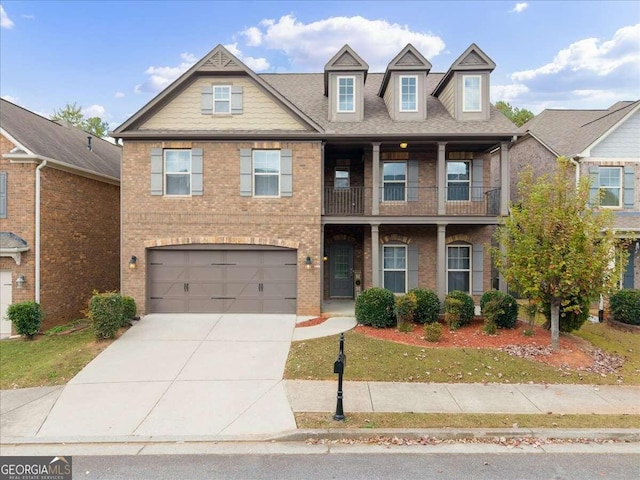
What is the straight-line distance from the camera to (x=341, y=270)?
14445 millimetres

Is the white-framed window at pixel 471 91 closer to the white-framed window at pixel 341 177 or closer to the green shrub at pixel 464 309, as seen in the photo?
the white-framed window at pixel 341 177

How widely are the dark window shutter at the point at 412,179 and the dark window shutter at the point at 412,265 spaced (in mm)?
1862

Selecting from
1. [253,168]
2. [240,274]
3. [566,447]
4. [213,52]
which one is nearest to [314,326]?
[240,274]

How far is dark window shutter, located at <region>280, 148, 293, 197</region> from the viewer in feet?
38.9

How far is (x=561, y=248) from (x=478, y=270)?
17.9 ft

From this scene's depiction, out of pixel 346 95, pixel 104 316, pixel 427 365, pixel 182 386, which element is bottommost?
pixel 182 386

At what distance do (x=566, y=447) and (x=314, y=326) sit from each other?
678 centimetres

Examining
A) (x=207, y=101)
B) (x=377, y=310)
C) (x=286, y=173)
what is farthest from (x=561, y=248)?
(x=207, y=101)

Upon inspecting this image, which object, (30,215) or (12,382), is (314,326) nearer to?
(12,382)

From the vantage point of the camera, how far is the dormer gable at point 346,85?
1272 centimetres

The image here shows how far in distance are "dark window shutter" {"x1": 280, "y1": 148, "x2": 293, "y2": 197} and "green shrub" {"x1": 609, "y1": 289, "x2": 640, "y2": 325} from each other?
11.2 metres

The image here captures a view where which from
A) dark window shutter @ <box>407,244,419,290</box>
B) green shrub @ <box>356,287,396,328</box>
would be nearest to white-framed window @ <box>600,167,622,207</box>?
dark window shutter @ <box>407,244,419,290</box>

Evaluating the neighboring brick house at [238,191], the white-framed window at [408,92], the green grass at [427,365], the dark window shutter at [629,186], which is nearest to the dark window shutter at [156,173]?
the neighboring brick house at [238,191]

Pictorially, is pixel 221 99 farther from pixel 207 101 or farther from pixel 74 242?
pixel 74 242
